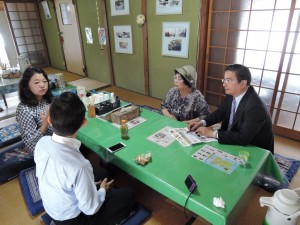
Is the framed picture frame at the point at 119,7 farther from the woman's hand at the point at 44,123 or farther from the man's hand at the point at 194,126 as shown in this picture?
the man's hand at the point at 194,126

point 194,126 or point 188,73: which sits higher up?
point 188,73

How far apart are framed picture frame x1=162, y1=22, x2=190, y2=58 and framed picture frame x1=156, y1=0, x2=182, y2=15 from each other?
169mm

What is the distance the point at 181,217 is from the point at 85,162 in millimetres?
978

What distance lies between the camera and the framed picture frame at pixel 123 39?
4.16 meters

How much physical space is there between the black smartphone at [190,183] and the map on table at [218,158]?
0.22 meters

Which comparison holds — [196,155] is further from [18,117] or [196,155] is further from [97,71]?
[97,71]

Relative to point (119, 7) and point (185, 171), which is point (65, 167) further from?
point (119, 7)

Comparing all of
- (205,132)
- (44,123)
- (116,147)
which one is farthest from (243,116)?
(44,123)

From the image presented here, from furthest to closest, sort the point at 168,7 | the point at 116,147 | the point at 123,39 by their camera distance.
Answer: the point at 123,39 → the point at 168,7 → the point at 116,147

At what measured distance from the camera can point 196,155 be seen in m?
1.44

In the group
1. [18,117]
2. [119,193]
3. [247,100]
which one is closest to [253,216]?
[247,100]

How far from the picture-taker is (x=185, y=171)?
4.29ft

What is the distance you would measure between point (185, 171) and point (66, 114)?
0.76 metres

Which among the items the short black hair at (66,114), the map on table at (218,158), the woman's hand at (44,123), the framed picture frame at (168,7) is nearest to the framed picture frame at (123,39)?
the framed picture frame at (168,7)
